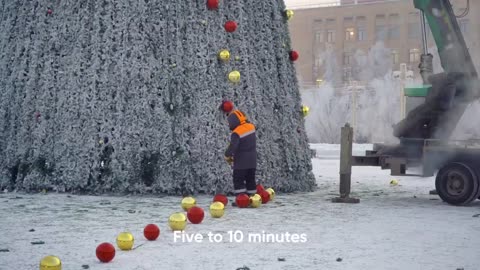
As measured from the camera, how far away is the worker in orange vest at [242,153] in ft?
35.9

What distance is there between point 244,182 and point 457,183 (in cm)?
347

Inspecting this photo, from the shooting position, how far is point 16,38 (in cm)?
1266

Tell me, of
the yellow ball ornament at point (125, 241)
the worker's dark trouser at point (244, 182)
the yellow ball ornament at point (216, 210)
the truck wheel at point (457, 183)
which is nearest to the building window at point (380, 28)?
the truck wheel at point (457, 183)

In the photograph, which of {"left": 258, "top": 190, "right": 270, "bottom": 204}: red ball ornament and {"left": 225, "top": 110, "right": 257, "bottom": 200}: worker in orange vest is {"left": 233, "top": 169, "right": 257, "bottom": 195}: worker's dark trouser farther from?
{"left": 258, "top": 190, "right": 270, "bottom": 204}: red ball ornament

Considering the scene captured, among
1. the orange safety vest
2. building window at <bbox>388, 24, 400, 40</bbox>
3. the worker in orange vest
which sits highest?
building window at <bbox>388, 24, 400, 40</bbox>

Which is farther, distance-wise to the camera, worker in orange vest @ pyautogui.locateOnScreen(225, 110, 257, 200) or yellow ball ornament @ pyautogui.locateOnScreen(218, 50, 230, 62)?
yellow ball ornament @ pyautogui.locateOnScreen(218, 50, 230, 62)

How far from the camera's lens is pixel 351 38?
2606 inches

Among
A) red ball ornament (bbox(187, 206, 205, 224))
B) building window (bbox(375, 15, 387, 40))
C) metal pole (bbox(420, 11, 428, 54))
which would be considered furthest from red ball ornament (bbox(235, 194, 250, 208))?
building window (bbox(375, 15, 387, 40))

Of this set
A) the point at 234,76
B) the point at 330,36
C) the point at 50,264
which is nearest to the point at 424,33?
the point at 234,76

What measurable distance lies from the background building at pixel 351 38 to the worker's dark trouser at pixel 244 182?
4686 cm

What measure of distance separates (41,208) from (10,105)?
327 centimetres

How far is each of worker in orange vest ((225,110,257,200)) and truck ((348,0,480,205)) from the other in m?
1.89

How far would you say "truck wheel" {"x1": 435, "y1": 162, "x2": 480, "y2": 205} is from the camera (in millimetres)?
10992

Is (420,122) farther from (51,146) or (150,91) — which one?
(51,146)
